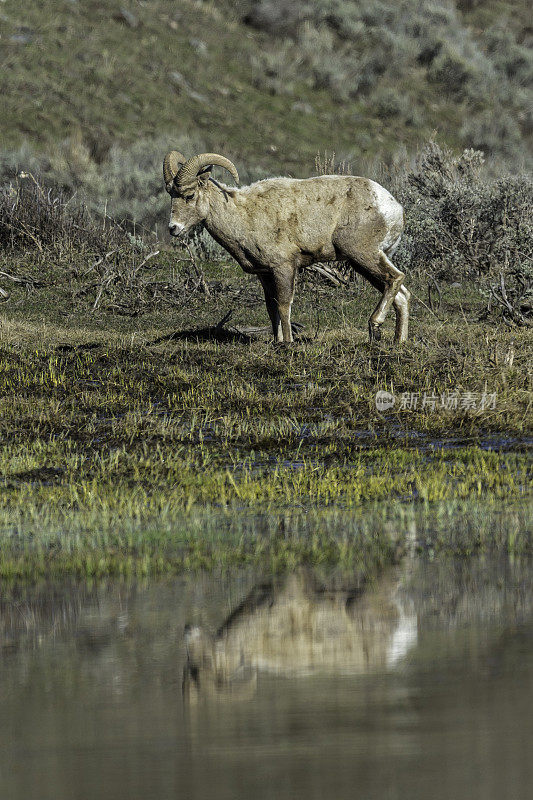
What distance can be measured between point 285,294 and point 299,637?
33.9ft

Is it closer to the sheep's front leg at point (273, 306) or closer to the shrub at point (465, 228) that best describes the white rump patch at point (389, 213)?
the sheep's front leg at point (273, 306)

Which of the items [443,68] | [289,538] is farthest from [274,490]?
[443,68]

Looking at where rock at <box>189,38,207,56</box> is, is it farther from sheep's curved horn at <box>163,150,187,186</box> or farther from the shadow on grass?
sheep's curved horn at <box>163,150,187,186</box>

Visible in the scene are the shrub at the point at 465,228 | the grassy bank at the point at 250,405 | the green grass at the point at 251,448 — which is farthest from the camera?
the shrub at the point at 465,228

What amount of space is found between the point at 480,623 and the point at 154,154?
99.2 ft

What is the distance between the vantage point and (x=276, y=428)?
36.7 feet

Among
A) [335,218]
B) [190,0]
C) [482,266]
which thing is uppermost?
[190,0]

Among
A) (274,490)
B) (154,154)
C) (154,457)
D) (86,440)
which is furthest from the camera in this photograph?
(154,154)

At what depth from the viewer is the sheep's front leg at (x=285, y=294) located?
15414mm

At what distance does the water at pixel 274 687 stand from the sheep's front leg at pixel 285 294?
9048 millimetres

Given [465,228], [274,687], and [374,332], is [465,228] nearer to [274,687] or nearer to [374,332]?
[374,332]

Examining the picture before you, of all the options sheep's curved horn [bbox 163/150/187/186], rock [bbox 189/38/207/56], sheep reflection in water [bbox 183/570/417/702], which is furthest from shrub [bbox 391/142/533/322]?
rock [bbox 189/38/207/56]

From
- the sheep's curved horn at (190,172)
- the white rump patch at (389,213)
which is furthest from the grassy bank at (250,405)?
the sheep's curved horn at (190,172)

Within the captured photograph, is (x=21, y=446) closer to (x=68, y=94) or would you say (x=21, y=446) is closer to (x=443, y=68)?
(x=68, y=94)
